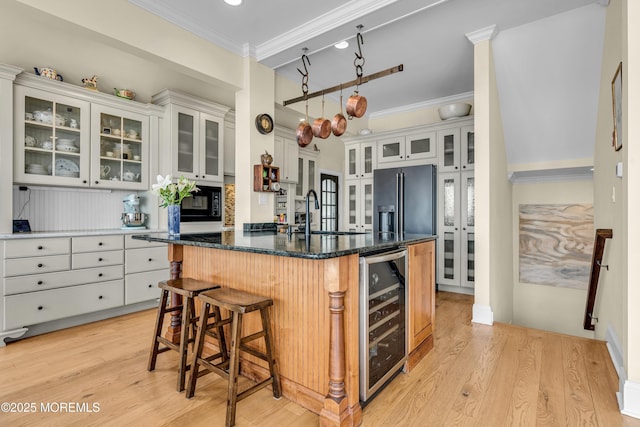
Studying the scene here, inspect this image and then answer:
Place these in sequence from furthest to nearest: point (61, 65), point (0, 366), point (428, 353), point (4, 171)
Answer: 1. point (61, 65)
2. point (4, 171)
3. point (428, 353)
4. point (0, 366)

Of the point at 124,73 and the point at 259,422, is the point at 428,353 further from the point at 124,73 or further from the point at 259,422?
the point at 124,73

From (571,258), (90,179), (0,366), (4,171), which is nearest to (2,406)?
(0,366)

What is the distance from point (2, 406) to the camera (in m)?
1.84

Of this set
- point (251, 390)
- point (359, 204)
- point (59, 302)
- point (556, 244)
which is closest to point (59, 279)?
point (59, 302)

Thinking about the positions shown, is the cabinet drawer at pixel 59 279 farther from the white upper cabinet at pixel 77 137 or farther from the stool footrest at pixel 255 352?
the stool footrest at pixel 255 352

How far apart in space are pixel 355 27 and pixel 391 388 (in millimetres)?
2976

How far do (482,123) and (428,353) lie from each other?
7.13ft

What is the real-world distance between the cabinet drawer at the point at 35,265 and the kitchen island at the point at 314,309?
5.13 feet

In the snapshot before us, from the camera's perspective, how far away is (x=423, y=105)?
17.3ft

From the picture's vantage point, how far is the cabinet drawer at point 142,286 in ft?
11.5

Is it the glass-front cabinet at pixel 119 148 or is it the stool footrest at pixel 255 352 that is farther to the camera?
the glass-front cabinet at pixel 119 148

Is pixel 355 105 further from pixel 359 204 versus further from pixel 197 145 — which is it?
pixel 359 204

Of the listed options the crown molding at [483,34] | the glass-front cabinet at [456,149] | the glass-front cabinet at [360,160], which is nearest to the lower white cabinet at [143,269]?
the glass-front cabinet at [360,160]

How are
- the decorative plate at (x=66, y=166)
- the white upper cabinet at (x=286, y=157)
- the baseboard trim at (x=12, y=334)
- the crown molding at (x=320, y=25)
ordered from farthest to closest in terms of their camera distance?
1. the white upper cabinet at (x=286, y=157)
2. the decorative plate at (x=66, y=166)
3. the crown molding at (x=320, y=25)
4. the baseboard trim at (x=12, y=334)
